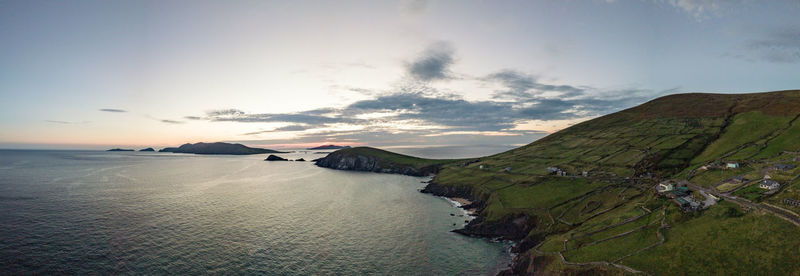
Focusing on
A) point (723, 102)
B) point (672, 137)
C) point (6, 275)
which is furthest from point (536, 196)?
point (723, 102)

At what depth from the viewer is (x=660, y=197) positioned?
233 ft

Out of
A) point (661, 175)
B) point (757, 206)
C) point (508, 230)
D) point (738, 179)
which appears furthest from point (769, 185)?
point (508, 230)

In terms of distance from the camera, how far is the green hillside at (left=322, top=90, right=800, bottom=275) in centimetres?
4544

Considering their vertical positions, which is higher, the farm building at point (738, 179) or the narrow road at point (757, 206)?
the farm building at point (738, 179)

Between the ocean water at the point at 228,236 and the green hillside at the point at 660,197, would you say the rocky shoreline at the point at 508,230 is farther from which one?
the ocean water at the point at 228,236

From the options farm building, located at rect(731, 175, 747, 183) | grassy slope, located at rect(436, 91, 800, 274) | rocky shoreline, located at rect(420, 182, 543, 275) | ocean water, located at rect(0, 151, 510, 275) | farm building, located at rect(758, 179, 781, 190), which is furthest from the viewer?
farm building, located at rect(731, 175, 747, 183)

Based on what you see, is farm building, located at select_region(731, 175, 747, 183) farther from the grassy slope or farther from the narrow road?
the narrow road

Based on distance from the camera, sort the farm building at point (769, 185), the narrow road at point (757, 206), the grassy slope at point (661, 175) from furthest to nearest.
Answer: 1. the farm building at point (769, 185)
2. the narrow road at point (757, 206)
3. the grassy slope at point (661, 175)

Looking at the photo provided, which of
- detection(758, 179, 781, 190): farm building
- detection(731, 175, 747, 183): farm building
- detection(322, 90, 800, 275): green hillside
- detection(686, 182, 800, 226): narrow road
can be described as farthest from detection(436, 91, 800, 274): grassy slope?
detection(758, 179, 781, 190): farm building

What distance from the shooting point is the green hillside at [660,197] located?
1789 inches

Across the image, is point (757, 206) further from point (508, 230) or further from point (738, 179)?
point (508, 230)

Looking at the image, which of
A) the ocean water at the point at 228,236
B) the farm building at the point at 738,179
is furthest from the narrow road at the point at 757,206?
the ocean water at the point at 228,236

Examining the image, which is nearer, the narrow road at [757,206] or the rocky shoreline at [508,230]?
the narrow road at [757,206]

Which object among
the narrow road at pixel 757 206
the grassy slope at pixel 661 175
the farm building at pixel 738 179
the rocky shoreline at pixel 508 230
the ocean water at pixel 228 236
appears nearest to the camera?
the grassy slope at pixel 661 175
